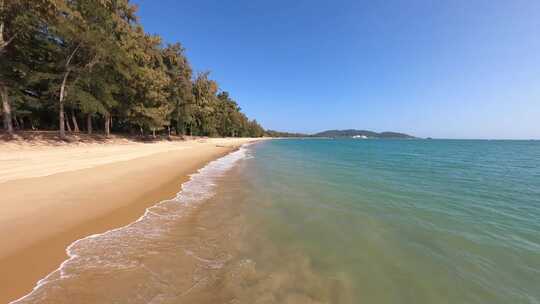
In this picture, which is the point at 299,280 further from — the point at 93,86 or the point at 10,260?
the point at 93,86

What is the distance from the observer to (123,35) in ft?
76.0

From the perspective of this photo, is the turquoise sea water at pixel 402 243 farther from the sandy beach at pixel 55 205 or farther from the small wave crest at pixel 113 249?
the sandy beach at pixel 55 205

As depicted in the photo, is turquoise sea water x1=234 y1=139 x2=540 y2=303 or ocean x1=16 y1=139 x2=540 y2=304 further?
turquoise sea water x1=234 y1=139 x2=540 y2=303

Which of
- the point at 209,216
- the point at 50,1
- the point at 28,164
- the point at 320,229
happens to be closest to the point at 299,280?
the point at 320,229

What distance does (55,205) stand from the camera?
558 cm

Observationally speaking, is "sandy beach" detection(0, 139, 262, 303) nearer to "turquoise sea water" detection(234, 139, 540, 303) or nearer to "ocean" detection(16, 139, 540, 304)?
"ocean" detection(16, 139, 540, 304)

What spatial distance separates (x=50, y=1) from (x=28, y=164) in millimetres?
10669

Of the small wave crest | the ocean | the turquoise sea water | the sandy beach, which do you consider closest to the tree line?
the sandy beach

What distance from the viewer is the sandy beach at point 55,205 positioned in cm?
342

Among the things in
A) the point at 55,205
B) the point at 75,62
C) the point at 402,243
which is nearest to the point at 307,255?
the point at 402,243

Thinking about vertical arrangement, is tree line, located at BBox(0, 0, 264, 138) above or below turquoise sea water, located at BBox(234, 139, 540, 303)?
above

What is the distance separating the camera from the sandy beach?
11.2 ft

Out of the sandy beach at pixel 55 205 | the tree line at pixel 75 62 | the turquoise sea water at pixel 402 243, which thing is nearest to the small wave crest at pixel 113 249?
the sandy beach at pixel 55 205

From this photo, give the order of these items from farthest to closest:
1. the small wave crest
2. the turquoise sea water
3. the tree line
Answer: the tree line < the turquoise sea water < the small wave crest
